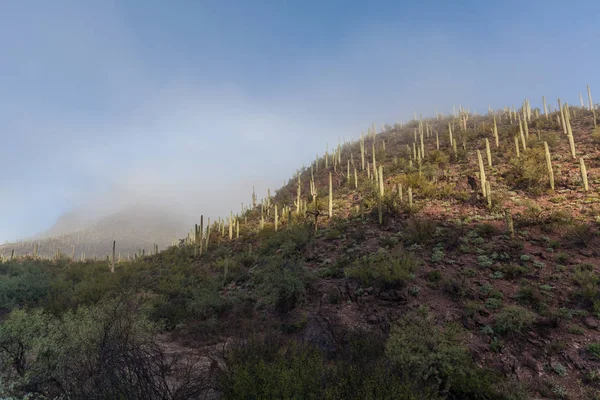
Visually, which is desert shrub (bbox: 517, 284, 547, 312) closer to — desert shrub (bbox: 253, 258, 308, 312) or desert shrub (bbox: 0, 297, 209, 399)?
desert shrub (bbox: 253, 258, 308, 312)

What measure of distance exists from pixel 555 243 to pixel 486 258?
3115 millimetres

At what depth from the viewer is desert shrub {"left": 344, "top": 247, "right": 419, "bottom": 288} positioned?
12.5 m

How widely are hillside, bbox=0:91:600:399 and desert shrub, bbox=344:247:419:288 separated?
0.09 m

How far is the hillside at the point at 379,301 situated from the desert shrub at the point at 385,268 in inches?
3.6

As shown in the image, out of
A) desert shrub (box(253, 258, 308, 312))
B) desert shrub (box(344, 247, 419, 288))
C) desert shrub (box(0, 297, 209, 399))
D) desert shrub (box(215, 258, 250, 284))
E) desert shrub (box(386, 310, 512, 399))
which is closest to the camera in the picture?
desert shrub (box(0, 297, 209, 399))

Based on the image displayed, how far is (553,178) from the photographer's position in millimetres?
17828

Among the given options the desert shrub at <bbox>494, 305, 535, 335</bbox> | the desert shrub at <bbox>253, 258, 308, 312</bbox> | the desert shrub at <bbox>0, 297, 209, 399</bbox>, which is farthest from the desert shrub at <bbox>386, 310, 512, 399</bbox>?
the desert shrub at <bbox>253, 258, 308, 312</bbox>

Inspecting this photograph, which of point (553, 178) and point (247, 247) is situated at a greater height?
point (553, 178)

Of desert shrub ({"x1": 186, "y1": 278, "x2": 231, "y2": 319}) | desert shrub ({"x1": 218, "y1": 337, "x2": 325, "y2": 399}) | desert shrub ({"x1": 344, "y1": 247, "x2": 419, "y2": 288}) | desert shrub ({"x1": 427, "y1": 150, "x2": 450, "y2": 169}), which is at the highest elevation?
desert shrub ({"x1": 427, "y1": 150, "x2": 450, "y2": 169})

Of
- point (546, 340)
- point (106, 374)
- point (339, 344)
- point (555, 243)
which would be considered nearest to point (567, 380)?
point (546, 340)

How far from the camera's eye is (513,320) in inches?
368

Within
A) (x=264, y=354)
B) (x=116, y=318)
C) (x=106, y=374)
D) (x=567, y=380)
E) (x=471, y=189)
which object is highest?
(x=471, y=189)

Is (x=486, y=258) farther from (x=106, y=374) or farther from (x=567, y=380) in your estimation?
(x=106, y=374)

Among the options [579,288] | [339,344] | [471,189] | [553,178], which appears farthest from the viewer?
[471,189]
